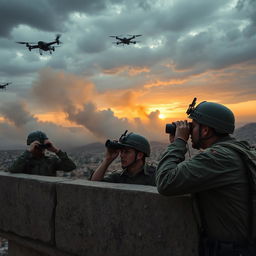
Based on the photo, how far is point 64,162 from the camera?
6.66 meters

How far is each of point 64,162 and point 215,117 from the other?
4.07 metres

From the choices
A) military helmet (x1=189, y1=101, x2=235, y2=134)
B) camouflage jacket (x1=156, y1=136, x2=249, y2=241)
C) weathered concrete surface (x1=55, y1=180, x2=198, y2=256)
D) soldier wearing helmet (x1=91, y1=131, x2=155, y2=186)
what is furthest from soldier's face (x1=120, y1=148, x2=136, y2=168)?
camouflage jacket (x1=156, y1=136, x2=249, y2=241)

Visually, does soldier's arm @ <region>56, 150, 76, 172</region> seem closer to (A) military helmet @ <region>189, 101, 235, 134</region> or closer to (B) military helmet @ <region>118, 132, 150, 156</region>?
(B) military helmet @ <region>118, 132, 150, 156</region>

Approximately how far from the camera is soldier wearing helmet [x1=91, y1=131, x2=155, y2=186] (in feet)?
16.0

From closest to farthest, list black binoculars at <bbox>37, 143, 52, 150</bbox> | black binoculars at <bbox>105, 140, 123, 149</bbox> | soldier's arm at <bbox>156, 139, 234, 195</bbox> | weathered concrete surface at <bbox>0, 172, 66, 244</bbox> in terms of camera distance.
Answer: soldier's arm at <bbox>156, 139, 234, 195</bbox> → weathered concrete surface at <bbox>0, 172, 66, 244</bbox> → black binoculars at <bbox>105, 140, 123, 149</bbox> → black binoculars at <bbox>37, 143, 52, 150</bbox>

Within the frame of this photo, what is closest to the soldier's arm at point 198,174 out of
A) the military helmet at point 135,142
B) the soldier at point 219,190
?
the soldier at point 219,190

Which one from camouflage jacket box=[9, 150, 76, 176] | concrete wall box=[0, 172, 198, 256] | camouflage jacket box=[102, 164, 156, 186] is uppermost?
camouflage jacket box=[9, 150, 76, 176]

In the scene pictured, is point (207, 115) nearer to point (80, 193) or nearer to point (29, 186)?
point (80, 193)

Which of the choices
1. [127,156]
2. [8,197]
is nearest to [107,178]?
[127,156]

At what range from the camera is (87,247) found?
4059mm

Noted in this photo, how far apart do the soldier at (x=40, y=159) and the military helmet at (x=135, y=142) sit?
1713mm

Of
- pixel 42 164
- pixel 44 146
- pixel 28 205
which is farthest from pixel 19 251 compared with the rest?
pixel 44 146

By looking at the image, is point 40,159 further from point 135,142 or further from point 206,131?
point 206,131

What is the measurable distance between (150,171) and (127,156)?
39 cm
